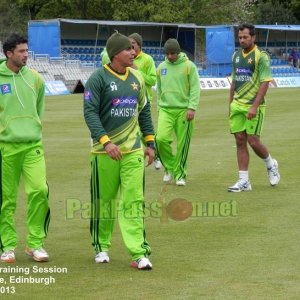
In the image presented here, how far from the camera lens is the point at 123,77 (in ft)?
26.3

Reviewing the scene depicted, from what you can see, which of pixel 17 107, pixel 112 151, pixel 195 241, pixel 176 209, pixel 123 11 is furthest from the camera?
pixel 123 11

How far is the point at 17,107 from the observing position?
8180 millimetres

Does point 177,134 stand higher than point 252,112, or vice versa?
point 252,112

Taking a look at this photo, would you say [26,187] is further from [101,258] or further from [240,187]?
[240,187]

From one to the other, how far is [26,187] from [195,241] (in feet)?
6.32

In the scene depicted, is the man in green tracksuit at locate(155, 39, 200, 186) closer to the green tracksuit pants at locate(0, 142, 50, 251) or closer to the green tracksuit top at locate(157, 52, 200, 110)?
the green tracksuit top at locate(157, 52, 200, 110)

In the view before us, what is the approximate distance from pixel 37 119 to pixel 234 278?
2.22 m

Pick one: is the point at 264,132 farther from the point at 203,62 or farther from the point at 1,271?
the point at 203,62

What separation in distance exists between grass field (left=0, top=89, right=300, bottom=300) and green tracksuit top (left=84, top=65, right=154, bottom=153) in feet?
3.64

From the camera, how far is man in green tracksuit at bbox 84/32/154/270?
7918 millimetres

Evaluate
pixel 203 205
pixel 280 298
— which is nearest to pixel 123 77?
pixel 280 298

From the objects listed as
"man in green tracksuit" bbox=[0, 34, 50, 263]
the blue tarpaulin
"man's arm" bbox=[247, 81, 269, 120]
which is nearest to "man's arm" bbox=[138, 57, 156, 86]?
"man's arm" bbox=[247, 81, 269, 120]

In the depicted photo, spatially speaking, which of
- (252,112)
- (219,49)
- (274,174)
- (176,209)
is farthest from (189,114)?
(219,49)

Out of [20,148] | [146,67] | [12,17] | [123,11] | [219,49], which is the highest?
[20,148]
